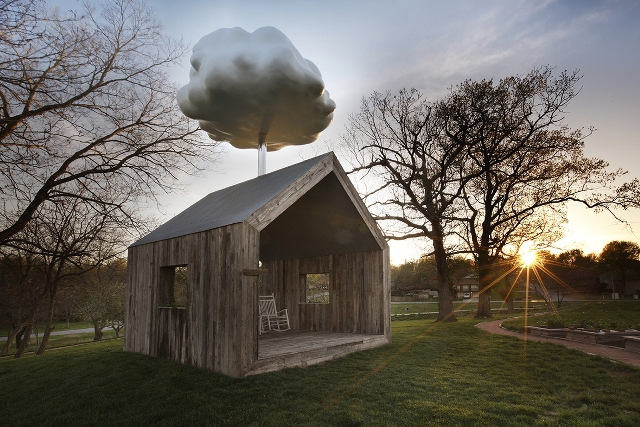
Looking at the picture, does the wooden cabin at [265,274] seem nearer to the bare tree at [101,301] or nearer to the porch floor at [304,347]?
the porch floor at [304,347]

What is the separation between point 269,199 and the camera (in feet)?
21.9

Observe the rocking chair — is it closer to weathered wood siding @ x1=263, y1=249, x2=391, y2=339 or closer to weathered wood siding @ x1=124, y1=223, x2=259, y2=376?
weathered wood siding @ x1=263, y1=249, x2=391, y2=339

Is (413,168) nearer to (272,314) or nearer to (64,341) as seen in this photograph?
(272,314)

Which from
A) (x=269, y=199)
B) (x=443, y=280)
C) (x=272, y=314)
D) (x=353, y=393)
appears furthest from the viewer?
(x=443, y=280)

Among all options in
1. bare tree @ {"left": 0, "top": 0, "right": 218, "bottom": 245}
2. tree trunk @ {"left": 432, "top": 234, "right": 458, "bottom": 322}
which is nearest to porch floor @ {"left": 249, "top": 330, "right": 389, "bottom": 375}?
bare tree @ {"left": 0, "top": 0, "right": 218, "bottom": 245}

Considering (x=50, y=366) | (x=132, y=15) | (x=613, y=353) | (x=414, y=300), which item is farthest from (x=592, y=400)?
(x=414, y=300)

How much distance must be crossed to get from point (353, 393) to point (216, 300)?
8.42 ft

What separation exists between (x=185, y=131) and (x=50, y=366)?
21.3ft

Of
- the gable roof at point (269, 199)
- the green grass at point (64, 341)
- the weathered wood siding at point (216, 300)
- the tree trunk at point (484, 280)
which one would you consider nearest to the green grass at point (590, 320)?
the tree trunk at point (484, 280)

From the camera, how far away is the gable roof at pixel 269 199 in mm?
6609

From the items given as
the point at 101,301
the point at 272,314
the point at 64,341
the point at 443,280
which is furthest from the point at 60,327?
the point at 443,280

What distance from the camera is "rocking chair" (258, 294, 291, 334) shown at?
1094cm

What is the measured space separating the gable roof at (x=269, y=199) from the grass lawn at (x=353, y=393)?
7.87 ft

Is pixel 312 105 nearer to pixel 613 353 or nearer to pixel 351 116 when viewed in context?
pixel 613 353
